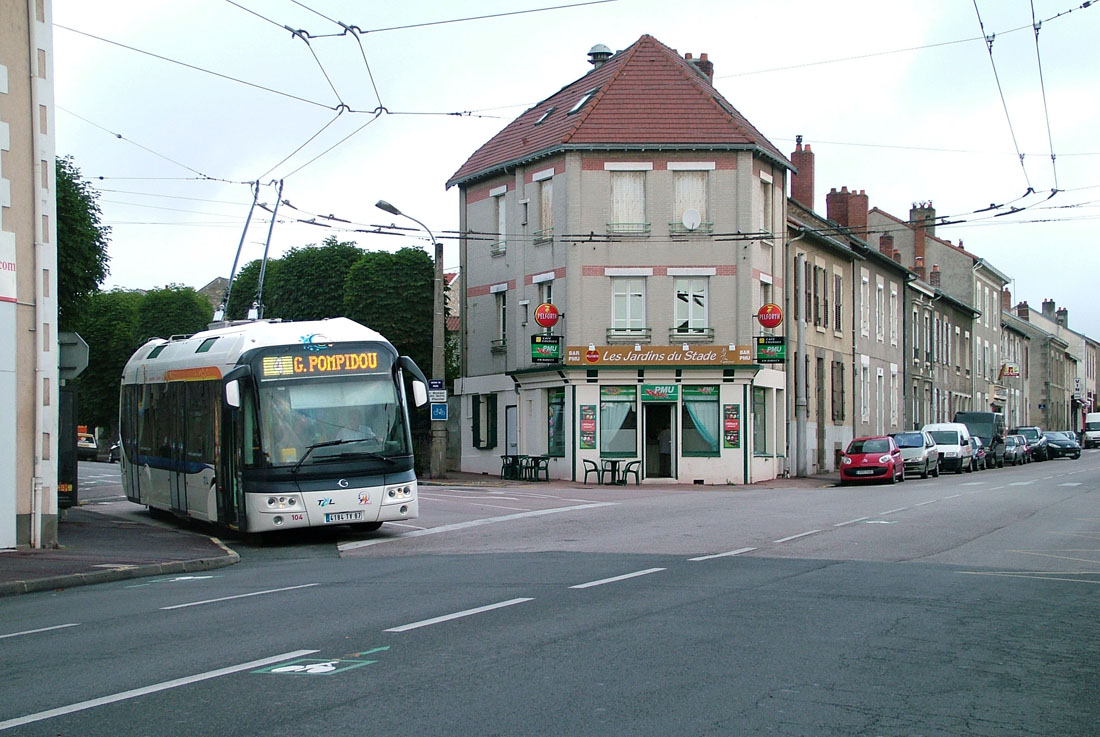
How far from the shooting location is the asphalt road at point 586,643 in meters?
6.50

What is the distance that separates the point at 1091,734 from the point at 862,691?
127 centimetres

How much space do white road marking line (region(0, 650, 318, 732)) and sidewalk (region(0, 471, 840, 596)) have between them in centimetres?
639

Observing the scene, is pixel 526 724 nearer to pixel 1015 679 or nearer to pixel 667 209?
pixel 1015 679

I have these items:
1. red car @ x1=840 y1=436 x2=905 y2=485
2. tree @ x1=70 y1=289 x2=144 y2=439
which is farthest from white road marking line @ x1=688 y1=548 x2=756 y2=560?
tree @ x1=70 y1=289 x2=144 y2=439

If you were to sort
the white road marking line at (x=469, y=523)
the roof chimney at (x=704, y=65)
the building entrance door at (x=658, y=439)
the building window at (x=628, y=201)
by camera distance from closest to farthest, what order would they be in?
the white road marking line at (x=469, y=523) < the building window at (x=628, y=201) < the building entrance door at (x=658, y=439) < the roof chimney at (x=704, y=65)

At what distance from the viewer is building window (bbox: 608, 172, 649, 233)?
3716cm

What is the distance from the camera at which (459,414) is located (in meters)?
43.2

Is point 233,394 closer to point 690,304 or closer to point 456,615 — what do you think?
point 456,615

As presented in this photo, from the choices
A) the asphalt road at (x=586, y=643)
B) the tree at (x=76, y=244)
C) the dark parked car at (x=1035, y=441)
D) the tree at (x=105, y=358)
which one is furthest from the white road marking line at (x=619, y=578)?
the tree at (x=105, y=358)

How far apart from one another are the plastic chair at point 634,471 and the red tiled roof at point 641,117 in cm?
967

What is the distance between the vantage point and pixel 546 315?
3656cm

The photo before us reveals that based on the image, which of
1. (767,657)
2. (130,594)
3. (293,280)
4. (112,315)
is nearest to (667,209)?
(293,280)

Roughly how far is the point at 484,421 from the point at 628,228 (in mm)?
8839

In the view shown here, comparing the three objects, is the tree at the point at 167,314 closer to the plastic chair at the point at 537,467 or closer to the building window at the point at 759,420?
the plastic chair at the point at 537,467
